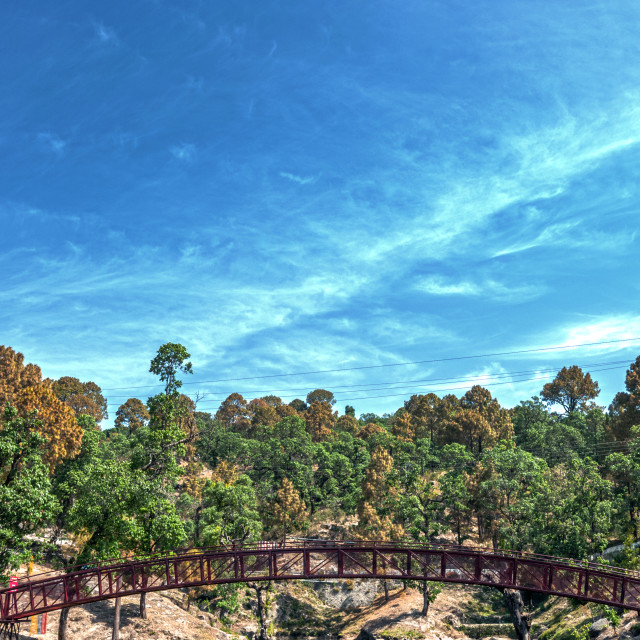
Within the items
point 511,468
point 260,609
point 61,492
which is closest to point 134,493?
point 61,492

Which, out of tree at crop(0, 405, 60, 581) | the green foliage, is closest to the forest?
tree at crop(0, 405, 60, 581)

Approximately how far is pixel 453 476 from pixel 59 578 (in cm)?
4613

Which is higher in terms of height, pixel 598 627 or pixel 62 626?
pixel 62 626

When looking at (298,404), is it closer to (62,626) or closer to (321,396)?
(321,396)

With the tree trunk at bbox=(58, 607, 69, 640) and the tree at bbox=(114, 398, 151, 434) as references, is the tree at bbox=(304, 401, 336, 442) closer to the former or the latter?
the tree at bbox=(114, 398, 151, 434)

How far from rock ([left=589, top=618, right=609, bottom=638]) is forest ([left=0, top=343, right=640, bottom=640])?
827 cm

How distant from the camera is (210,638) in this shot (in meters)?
50.4

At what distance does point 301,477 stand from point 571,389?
6522 centimetres

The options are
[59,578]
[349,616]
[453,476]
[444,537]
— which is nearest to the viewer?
[59,578]

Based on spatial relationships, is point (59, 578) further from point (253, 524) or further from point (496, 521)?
point (496, 521)

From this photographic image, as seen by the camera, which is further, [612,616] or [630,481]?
[630,481]

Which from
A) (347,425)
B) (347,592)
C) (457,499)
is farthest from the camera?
(347,425)

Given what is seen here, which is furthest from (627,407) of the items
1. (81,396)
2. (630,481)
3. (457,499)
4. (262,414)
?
(81,396)

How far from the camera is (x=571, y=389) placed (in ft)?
394
